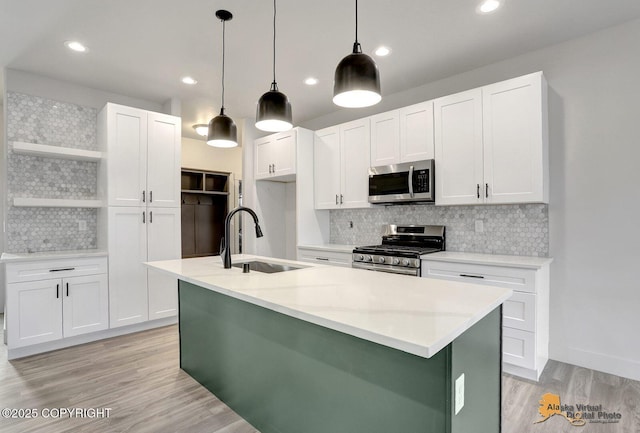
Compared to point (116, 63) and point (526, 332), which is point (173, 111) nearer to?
point (116, 63)

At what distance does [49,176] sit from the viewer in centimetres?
364

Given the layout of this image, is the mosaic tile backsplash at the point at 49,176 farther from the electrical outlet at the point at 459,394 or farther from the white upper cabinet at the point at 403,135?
the electrical outlet at the point at 459,394

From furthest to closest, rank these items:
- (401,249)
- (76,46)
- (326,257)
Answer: (326,257) → (401,249) → (76,46)

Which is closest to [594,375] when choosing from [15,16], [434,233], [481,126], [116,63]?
[434,233]

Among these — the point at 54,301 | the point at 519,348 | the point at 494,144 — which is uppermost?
the point at 494,144

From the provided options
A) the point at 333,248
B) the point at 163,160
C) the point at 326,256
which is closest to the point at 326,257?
the point at 326,256

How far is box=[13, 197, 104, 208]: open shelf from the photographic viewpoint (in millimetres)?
3246

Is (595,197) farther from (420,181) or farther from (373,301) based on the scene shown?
(373,301)

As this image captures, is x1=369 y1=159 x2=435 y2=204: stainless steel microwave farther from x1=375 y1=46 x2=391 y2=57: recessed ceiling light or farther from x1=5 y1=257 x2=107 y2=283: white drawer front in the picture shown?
x1=5 y1=257 x2=107 y2=283: white drawer front

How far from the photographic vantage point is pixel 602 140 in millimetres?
2719

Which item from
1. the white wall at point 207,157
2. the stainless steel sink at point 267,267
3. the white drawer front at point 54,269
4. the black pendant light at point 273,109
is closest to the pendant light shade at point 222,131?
the black pendant light at point 273,109

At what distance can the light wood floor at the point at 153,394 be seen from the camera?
6.65 ft

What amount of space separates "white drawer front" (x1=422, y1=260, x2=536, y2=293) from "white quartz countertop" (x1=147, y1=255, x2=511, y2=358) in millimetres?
1190

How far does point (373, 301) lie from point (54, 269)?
331 centimetres
